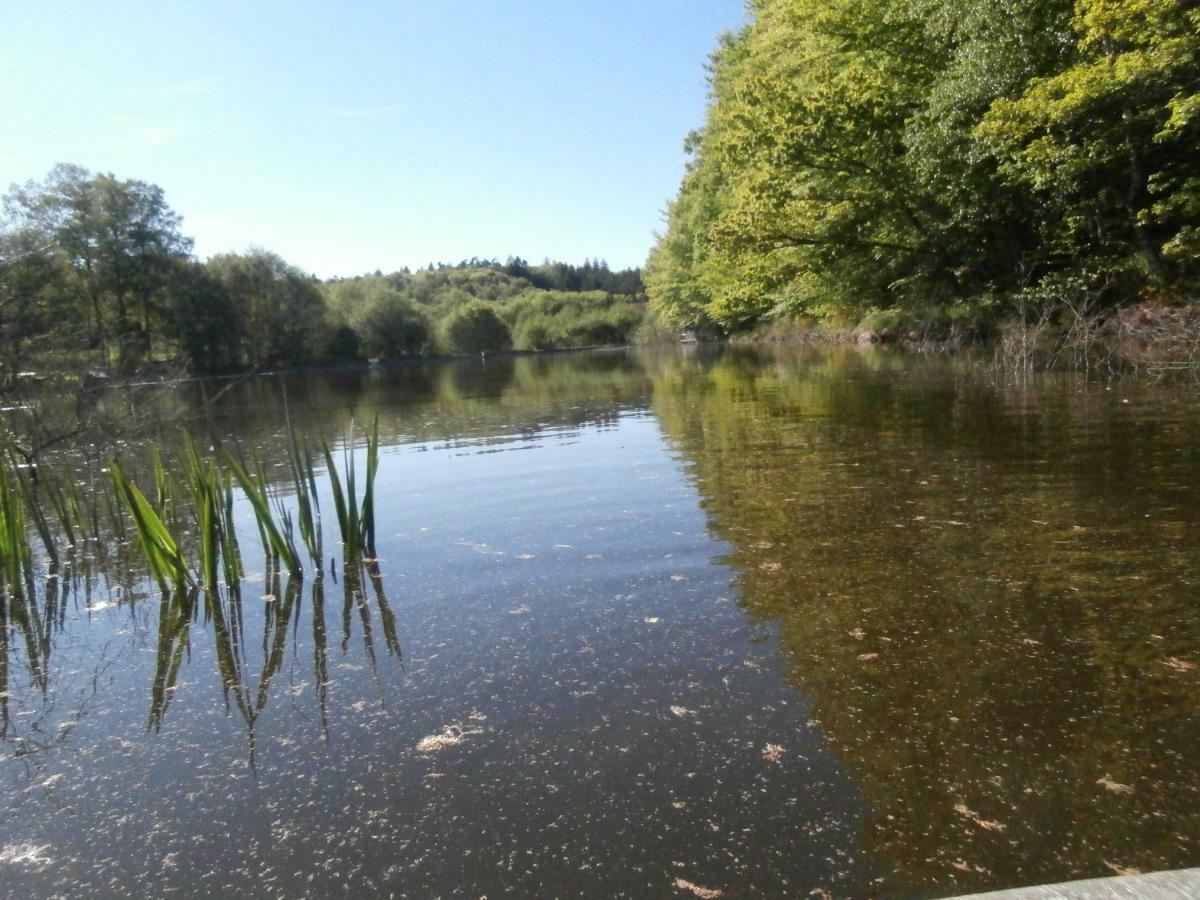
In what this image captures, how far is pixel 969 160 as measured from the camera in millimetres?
16516

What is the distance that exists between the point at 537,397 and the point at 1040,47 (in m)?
12.5

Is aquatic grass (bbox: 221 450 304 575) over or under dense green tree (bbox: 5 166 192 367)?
under

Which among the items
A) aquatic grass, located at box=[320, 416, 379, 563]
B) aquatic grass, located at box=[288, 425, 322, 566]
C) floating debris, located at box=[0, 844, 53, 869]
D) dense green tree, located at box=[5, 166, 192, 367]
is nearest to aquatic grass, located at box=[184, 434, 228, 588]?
aquatic grass, located at box=[288, 425, 322, 566]

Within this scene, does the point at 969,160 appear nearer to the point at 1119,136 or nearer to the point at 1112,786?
the point at 1119,136

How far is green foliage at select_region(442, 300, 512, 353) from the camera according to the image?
246 feet

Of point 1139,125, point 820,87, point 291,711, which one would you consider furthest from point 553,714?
point 820,87

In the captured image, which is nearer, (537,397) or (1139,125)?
(1139,125)

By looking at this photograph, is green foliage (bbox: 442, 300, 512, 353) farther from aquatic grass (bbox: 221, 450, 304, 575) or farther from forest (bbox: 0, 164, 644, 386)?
aquatic grass (bbox: 221, 450, 304, 575)

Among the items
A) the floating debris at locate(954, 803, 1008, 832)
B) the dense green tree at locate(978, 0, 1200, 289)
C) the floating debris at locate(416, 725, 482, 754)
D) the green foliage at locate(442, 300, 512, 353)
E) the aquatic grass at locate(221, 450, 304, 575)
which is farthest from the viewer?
the green foliage at locate(442, 300, 512, 353)

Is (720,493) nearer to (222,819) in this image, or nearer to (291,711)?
(291,711)

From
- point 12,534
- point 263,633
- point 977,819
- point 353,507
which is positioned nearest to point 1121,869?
point 977,819

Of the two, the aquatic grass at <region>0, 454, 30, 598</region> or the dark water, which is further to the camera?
the aquatic grass at <region>0, 454, 30, 598</region>

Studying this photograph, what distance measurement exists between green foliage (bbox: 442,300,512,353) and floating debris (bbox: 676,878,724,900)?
75.1 meters

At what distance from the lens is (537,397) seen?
1894 cm
